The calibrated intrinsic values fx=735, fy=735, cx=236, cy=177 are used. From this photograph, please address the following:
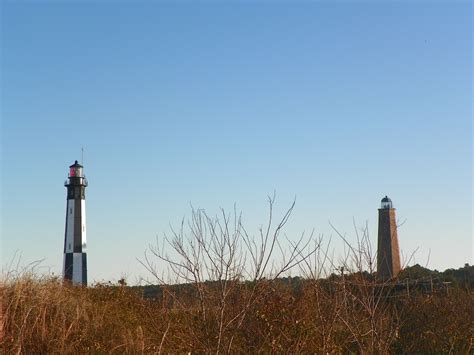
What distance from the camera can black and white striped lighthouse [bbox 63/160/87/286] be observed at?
29516 millimetres

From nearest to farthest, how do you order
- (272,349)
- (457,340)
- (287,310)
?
(272,349), (287,310), (457,340)

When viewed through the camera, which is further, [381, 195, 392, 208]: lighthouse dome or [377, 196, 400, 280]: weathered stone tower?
[381, 195, 392, 208]: lighthouse dome

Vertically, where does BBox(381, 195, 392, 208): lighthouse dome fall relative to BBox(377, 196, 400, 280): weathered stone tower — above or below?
above

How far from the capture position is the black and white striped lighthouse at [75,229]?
2952cm

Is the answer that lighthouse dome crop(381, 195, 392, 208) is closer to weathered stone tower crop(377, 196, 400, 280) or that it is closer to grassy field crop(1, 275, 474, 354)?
weathered stone tower crop(377, 196, 400, 280)

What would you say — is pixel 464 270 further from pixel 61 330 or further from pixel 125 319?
pixel 61 330

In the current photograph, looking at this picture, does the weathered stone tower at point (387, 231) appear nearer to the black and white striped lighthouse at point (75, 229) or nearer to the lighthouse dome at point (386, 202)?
the lighthouse dome at point (386, 202)

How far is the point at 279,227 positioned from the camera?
8078 mm

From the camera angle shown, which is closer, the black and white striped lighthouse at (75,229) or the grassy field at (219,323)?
the grassy field at (219,323)

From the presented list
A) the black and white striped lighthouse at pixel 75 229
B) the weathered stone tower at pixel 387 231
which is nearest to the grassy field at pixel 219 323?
the black and white striped lighthouse at pixel 75 229

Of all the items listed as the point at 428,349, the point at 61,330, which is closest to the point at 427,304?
the point at 428,349

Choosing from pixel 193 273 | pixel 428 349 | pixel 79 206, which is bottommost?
pixel 428 349

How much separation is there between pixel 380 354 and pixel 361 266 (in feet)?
5.76

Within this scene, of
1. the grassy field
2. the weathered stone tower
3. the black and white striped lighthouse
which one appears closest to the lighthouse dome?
the weathered stone tower
